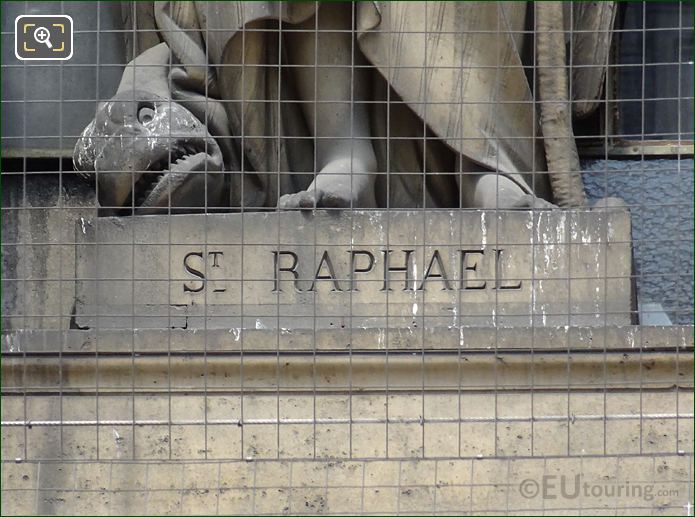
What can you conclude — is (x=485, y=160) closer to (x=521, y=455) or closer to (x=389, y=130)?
(x=389, y=130)

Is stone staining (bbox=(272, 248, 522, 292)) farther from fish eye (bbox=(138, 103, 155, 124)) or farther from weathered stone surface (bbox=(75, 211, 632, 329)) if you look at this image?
fish eye (bbox=(138, 103, 155, 124))

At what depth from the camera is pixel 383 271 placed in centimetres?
595

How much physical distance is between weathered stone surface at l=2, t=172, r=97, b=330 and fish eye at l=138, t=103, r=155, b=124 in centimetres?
33

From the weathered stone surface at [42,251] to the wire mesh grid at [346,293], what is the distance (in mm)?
30

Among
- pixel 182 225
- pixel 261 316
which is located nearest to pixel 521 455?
pixel 261 316

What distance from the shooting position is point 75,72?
7.19m

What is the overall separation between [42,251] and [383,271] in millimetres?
1320

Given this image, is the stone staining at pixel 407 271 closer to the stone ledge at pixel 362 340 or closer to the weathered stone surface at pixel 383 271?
the weathered stone surface at pixel 383 271

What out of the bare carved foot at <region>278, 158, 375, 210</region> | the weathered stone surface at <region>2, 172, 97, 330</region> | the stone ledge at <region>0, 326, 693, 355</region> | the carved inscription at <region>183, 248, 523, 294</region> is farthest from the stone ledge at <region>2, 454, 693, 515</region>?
the bare carved foot at <region>278, 158, 375, 210</region>

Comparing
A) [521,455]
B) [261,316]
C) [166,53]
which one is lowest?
[521,455]

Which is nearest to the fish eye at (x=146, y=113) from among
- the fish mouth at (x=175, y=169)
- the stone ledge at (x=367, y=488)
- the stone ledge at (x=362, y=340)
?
→ the fish mouth at (x=175, y=169)

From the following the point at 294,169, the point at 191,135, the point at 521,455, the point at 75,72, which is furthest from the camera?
the point at 75,72

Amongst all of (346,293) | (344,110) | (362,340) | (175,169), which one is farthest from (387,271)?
(175,169)

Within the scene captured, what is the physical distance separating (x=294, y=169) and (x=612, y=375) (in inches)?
54.2
